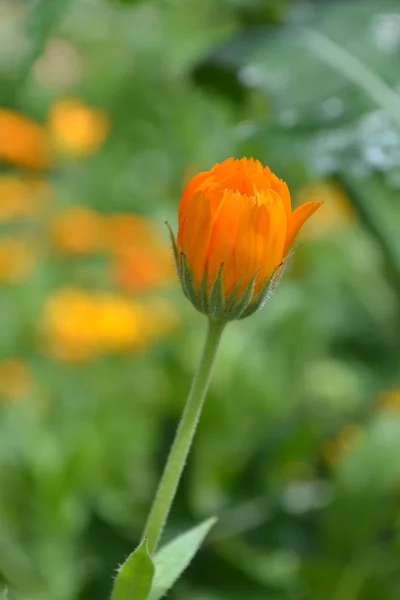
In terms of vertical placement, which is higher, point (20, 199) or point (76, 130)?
point (76, 130)

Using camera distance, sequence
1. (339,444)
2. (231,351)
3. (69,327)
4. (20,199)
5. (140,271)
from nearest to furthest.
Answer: (339,444) < (231,351) < (69,327) < (140,271) < (20,199)

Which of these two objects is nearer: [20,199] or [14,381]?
[14,381]

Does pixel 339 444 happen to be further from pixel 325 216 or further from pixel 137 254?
pixel 325 216

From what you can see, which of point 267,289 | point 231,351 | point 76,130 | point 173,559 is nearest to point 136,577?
point 173,559

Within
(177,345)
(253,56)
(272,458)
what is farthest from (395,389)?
(253,56)

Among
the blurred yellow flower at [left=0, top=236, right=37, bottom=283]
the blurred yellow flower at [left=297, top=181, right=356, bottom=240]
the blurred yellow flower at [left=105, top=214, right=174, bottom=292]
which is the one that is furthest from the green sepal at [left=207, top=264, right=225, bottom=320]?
the blurred yellow flower at [left=297, top=181, right=356, bottom=240]

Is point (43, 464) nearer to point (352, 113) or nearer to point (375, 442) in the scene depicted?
point (375, 442)

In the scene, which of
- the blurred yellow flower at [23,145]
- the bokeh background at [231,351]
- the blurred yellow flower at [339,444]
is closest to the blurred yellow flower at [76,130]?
the blurred yellow flower at [23,145]
